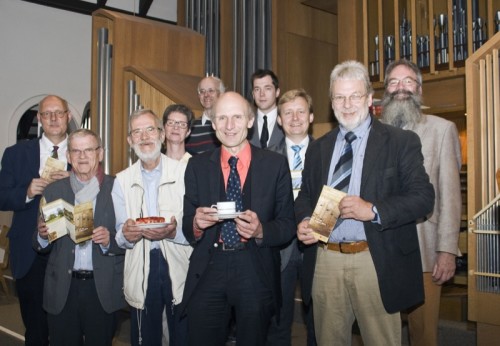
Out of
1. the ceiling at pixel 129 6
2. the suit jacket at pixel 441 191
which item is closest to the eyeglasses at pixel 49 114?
the suit jacket at pixel 441 191

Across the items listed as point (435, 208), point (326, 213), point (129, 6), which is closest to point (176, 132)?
point (326, 213)

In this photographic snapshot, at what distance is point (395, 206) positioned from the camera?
2.30 meters

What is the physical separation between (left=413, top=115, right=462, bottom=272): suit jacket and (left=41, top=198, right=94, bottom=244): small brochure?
1.63 metres

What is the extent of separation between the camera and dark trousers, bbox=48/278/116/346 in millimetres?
2939

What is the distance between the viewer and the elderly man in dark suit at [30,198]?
11.1 feet

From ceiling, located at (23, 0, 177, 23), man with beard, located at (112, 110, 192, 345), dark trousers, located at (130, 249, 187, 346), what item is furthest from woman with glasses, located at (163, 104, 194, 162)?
ceiling, located at (23, 0, 177, 23)

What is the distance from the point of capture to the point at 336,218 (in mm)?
2334

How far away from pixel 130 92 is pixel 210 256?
10.3 ft

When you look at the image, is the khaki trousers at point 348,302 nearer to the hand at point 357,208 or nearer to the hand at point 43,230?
the hand at point 357,208

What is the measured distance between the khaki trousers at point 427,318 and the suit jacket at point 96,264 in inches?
57.4

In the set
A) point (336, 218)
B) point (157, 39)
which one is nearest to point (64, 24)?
point (157, 39)

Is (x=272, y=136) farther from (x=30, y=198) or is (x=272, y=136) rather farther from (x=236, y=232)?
(x=30, y=198)

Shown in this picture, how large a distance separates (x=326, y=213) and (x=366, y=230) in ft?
0.59

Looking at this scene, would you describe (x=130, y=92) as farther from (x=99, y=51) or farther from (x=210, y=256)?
(x=210, y=256)
